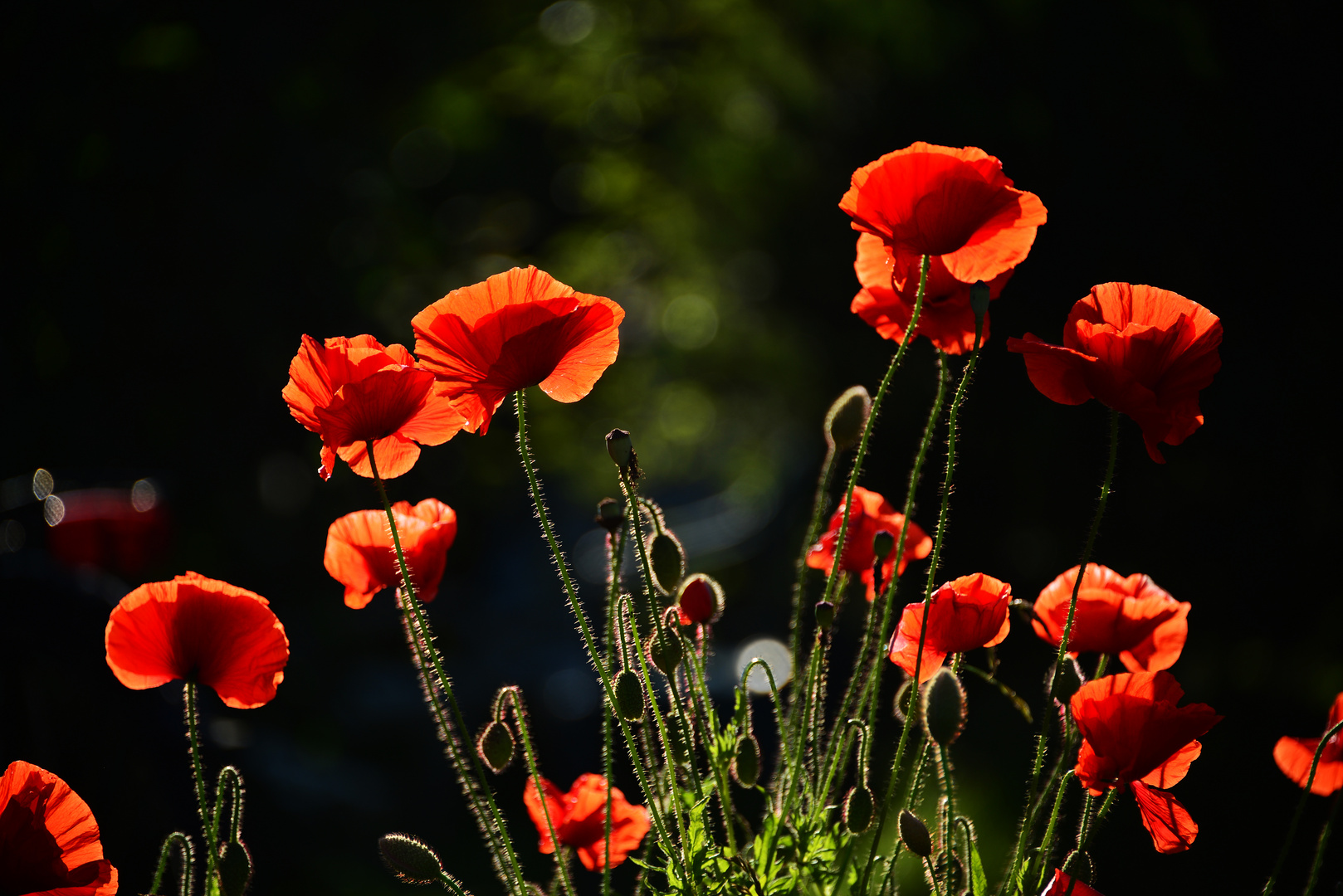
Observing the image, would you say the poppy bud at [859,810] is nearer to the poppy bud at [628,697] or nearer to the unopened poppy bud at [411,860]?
Answer: the poppy bud at [628,697]

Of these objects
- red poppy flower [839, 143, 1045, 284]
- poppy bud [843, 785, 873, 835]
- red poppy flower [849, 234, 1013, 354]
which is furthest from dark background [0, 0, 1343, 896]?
red poppy flower [839, 143, 1045, 284]

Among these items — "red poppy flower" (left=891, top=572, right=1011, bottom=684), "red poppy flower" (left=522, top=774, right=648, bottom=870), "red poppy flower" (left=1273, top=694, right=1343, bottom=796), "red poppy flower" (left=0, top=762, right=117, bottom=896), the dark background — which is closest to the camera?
"red poppy flower" (left=0, top=762, right=117, bottom=896)

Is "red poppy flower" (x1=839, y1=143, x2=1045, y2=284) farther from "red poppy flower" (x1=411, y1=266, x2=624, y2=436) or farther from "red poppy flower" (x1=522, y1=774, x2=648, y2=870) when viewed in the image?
"red poppy flower" (x1=522, y1=774, x2=648, y2=870)

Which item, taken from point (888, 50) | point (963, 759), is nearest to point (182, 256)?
point (888, 50)

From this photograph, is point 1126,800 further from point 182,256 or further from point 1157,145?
point 182,256

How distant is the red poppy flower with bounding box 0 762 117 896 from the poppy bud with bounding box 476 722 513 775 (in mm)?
302

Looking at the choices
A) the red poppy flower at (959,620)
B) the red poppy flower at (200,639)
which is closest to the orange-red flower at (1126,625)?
the red poppy flower at (959,620)

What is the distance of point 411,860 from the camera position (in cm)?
85

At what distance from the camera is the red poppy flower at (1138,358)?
843 millimetres

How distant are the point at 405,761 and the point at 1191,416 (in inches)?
187

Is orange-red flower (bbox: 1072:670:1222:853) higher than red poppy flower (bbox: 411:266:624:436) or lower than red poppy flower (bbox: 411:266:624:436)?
lower

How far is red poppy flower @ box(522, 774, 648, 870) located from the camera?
107cm

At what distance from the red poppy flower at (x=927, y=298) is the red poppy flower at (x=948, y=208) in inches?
1.1

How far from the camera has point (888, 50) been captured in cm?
434
